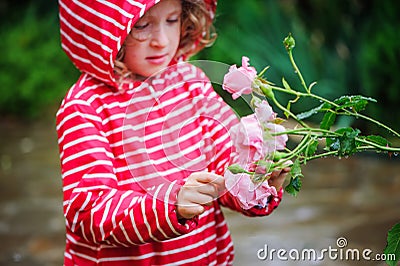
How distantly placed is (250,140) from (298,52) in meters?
3.25

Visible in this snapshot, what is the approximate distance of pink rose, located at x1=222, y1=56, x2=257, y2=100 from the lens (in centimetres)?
131

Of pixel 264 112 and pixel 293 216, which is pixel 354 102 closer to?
pixel 264 112

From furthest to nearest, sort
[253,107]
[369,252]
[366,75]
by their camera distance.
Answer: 1. [366,75]
2. [369,252]
3. [253,107]

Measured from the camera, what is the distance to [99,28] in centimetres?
156

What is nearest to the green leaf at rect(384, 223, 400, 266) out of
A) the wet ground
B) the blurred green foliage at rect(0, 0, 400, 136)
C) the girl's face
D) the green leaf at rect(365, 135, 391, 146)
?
the green leaf at rect(365, 135, 391, 146)

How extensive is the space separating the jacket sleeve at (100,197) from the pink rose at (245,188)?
0.44 ft

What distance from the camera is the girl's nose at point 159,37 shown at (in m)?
1.58

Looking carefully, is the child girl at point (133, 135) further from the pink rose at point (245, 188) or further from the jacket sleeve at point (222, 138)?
the pink rose at point (245, 188)

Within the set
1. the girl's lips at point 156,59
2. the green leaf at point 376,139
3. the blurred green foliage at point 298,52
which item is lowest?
the green leaf at point 376,139

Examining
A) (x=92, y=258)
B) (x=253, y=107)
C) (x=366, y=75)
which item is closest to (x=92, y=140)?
(x=92, y=258)

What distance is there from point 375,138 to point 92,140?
1.87 feet

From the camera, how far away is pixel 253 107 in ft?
4.40

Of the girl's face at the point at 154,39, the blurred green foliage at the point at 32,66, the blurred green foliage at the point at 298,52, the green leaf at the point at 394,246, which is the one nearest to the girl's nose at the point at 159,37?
the girl's face at the point at 154,39

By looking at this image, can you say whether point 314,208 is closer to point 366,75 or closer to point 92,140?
point 366,75
